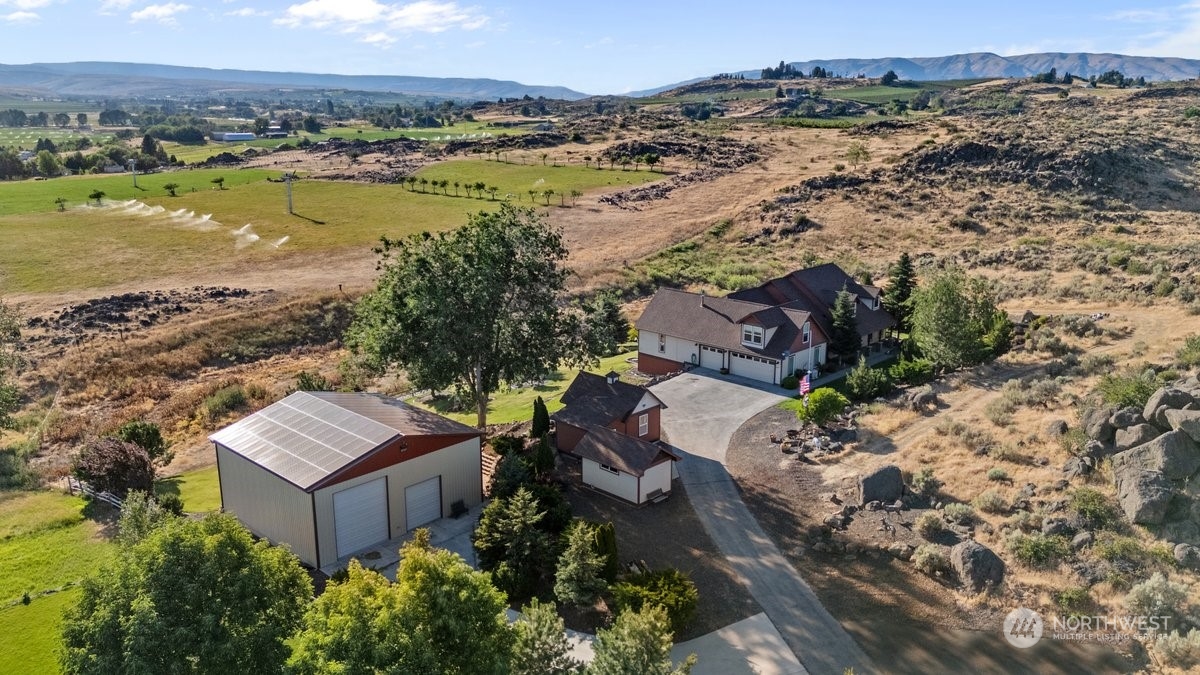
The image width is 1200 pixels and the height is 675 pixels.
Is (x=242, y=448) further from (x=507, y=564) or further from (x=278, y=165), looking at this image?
(x=278, y=165)

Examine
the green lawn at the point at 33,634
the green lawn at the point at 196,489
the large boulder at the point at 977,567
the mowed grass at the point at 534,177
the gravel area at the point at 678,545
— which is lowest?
the green lawn at the point at 196,489

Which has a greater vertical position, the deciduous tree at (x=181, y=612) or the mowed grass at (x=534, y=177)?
the mowed grass at (x=534, y=177)

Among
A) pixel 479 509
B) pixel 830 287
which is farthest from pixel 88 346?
pixel 830 287

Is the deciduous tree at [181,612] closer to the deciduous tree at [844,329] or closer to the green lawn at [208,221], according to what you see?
the deciduous tree at [844,329]

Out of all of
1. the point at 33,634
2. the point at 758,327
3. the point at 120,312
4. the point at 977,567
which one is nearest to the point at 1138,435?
the point at 977,567

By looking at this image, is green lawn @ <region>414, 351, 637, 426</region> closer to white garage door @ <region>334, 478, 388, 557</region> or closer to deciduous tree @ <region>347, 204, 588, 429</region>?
deciduous tree @ <region>347, 204, 588, 429</region>

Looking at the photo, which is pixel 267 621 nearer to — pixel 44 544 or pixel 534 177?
pixel 44 544

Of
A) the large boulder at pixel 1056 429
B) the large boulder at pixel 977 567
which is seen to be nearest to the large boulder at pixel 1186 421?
the large boulder at pixel 1056 429
